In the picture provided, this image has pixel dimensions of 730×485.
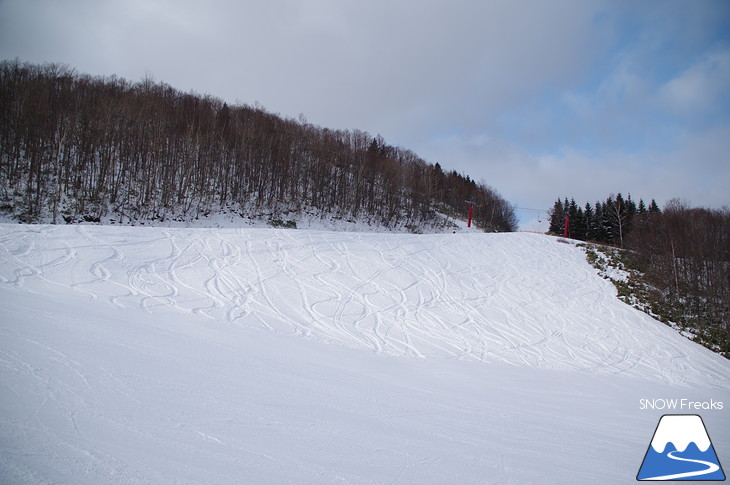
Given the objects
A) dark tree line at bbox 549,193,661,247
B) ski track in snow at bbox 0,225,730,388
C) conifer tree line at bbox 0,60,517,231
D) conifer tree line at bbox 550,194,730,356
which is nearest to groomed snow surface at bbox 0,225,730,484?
ski track in snow at bbox 0,225,730,388

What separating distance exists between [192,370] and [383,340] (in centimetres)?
604

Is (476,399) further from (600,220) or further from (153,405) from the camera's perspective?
(600,220)

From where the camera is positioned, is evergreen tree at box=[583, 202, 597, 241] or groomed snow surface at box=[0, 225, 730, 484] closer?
groomed snow surface at box=[0, 225, 730, 484]

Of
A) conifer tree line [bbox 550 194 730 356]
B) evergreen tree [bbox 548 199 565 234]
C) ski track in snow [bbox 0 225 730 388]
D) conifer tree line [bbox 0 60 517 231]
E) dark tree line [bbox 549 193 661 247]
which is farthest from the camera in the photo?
evergreen tree [bbox 548 199 565 234]

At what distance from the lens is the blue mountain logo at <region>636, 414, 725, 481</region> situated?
377 cm

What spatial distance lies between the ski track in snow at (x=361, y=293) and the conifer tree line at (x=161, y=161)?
64.1 ft

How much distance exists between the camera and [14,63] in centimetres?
3528

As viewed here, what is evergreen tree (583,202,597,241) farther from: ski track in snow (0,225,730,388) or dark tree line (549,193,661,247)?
ski track in snow (0,225,730,388)

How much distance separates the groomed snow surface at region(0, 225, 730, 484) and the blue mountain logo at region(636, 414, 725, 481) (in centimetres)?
24

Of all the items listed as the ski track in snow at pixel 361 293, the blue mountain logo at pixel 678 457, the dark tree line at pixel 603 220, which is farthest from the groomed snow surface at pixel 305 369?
the dark tree line at pixel 603 220

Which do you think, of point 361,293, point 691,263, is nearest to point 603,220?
point 691,263

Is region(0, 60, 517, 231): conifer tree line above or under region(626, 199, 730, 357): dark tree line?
above

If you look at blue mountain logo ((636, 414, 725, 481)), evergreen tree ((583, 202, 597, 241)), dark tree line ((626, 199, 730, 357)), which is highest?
evergreen tree ((583, 202, 597, 241))

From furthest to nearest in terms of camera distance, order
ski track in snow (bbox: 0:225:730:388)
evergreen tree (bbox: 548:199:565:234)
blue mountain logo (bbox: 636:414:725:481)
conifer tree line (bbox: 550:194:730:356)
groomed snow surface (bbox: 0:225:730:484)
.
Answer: evergreen tree (bbox: 548:199:565:234) → conifer tree line (bbox: 550:194:730:356) → ski track in snow (bbox: 0:225:730:388) → blue mountain logo (bbox: 636:414:725:481) → groomed snow surface (bbox: 0:225:730:484)
